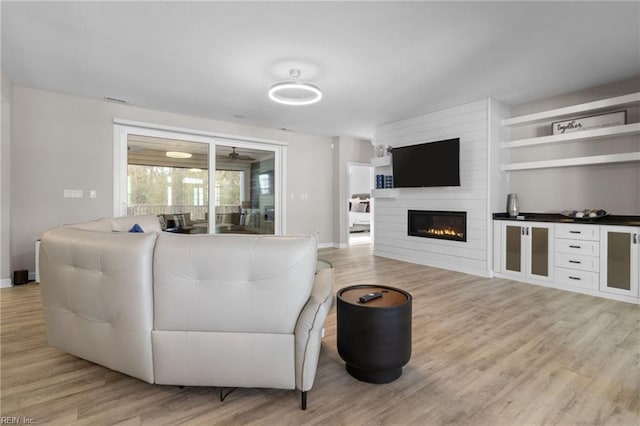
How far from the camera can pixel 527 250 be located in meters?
4.45

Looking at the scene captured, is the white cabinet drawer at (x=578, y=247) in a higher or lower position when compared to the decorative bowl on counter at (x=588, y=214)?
lower

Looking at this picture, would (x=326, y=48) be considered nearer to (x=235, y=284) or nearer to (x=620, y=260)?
(x=235, y=284)

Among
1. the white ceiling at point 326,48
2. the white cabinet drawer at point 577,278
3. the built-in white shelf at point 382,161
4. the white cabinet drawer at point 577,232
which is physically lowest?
the white cabinet drawer at point 577,278

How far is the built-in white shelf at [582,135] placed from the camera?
12.5 ft

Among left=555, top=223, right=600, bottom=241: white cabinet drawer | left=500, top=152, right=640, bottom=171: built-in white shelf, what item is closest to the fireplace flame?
left=500, top=152, right=640, bottom=171: built-in white shelf

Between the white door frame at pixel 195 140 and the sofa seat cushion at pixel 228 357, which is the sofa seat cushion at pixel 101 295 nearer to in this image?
the sofa seat cushion at pixel 228 357

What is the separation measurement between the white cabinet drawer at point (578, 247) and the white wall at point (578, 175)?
684 millimetres

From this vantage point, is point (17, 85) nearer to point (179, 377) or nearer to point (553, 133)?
point (179, 377)

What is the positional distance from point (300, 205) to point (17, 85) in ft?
16.3

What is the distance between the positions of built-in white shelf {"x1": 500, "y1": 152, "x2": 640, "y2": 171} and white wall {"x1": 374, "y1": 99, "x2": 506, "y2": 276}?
1.09 feet

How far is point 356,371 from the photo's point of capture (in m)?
2.02

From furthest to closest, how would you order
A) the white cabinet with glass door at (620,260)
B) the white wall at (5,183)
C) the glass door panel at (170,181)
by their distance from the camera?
the glass door panel at (170,181), the white wall at (5,183), the white cabinet with glass door at (620,260)

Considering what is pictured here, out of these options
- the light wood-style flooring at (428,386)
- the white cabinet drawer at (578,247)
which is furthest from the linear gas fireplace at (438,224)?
the light wood-style flooring at (428,386)

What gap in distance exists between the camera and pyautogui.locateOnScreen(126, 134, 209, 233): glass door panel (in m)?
5.35
